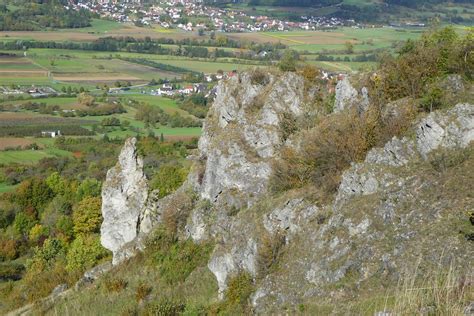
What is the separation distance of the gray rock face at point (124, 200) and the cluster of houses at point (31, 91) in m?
73.7

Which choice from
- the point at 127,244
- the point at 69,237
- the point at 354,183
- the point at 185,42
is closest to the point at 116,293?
the point at 127,244

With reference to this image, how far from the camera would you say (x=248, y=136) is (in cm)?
2767

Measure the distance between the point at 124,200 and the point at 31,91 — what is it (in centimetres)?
7913

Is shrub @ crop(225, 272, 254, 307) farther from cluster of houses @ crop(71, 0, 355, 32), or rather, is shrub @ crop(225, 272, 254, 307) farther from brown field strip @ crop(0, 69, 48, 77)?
cluster of houses @ crop(71, 0, 355, 32)

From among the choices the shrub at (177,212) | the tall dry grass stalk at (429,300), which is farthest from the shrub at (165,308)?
the tall dry grass stalk at (429,300)

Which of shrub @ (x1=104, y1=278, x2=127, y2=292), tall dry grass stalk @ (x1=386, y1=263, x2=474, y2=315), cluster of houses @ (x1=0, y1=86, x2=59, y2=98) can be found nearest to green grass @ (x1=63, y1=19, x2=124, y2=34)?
cluster of houses @ (x1=0, y1=86, x2=59, y2=98)

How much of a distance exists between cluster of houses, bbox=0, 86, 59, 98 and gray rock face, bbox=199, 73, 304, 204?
7787cm

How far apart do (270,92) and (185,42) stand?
12032cm

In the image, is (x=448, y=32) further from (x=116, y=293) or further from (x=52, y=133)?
(x=52, y=133)

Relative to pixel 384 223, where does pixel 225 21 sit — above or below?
above

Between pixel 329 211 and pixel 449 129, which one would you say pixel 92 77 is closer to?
pixel 329 211

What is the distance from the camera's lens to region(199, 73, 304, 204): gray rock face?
25.9 metres

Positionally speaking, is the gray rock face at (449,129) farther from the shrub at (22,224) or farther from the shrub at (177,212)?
the shrub at (22,224)

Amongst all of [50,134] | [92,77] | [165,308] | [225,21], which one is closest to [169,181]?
[165,308]
